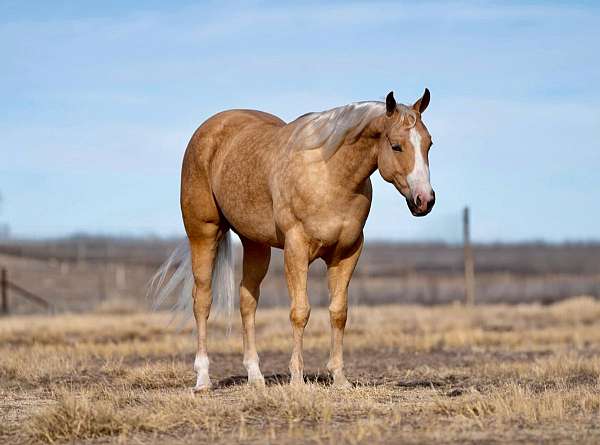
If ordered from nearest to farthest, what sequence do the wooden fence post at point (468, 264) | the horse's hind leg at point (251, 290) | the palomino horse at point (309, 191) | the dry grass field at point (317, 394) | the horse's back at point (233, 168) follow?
1. the dry grass field at point (317, 394)
2. the palomino horse at point (309, 191)
3. the horse's back at point (233, 168)
4. the horse's hind leg at point (251, 290)
5. the wooden fence post at point (468, 264)

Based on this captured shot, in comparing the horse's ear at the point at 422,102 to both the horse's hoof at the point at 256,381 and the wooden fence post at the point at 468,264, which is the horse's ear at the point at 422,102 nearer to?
the horse's hoof at the point at 256,381

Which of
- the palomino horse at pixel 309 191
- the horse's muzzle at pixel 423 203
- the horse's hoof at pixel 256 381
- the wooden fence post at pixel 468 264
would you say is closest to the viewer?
the horse's muzzle at pixel 423 203

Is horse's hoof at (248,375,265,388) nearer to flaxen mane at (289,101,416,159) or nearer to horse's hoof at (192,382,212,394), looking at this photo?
horse's hoof at (192,382,212,394)

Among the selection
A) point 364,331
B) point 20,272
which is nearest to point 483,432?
point 364,331

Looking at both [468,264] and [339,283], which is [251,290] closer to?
[339,283]

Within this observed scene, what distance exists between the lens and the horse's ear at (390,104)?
336 inches

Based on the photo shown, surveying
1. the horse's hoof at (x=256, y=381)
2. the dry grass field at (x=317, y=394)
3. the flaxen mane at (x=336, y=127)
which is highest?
the flaxen mane at (x=336, y=127)

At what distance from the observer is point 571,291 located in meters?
42.9

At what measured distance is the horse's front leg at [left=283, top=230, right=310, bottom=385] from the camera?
29.4 ft

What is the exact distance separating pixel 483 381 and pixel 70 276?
40.3m

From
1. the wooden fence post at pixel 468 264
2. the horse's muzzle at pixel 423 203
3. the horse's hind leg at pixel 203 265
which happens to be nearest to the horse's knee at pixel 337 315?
the horse's muzzle at pixel 423 203

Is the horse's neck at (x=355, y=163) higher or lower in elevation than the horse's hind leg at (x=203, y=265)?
higher

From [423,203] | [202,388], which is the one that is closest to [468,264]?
[202,388]

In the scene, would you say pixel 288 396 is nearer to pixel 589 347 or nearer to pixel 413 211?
pixel 413 211
